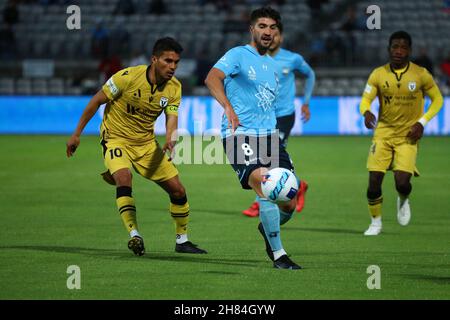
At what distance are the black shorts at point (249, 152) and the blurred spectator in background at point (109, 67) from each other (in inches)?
709

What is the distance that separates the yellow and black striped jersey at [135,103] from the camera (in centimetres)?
986

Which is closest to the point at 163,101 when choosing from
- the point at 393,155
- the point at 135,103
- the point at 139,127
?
the point at 135,103

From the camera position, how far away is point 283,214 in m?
9.58

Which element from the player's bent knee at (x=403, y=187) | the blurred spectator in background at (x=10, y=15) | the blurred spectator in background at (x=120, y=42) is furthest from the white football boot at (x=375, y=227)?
the blurred spectator in background at (x=10, y=15)

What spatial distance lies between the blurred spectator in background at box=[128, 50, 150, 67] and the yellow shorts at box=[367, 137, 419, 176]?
1536cm

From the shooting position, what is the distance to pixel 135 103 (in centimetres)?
998

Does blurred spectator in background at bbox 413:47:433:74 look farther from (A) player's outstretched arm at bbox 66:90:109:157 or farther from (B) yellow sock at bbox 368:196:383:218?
(A) player's outstretched arm at bbox 66:90:109:157

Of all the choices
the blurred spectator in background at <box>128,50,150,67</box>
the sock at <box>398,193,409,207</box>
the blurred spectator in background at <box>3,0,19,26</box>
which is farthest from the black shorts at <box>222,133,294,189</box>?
the blurred spectator in background at <box>3,0,19,26</box>

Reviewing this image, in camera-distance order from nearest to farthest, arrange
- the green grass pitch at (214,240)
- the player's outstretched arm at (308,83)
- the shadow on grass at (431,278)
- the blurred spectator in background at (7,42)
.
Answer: the green grass pitch at (214,240) < the shadow on grass at (431,278) < the player's outstretched arm at (308,83) < the blurred spectator in background at (7,42)

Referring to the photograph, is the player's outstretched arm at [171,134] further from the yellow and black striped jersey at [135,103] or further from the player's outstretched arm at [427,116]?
the player's outstretched arm at [427,116]

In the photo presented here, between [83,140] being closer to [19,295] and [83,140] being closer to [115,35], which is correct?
[115,35]

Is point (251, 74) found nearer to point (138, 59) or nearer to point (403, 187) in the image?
point (403, 187)

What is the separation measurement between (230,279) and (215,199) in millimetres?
6780

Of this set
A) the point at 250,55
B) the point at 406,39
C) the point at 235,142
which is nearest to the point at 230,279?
the point at 235,142
